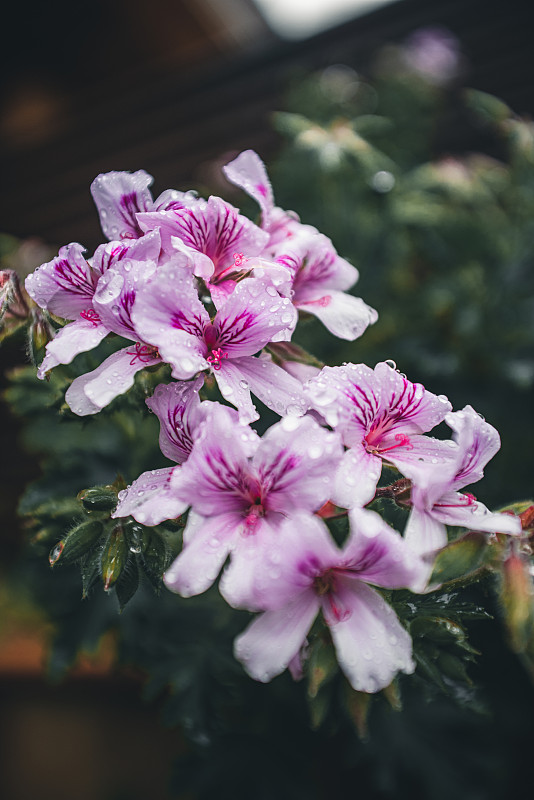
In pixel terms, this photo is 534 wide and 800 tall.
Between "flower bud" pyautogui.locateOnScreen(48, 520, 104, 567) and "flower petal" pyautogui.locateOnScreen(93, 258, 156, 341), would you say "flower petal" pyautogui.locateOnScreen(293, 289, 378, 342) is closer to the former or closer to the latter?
"flower petal" pyautogui.locateOnScreen(93, 258, 156, 341)

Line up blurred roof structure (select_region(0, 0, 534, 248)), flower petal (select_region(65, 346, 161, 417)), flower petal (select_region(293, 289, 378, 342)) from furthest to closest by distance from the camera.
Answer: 1. blurred roof structure (select_region(0, 0, 534, 248))
2. flower petal (select_region(293, 289, 378, 342))
3. flower petal (select_region(65, 346, 161, 417))

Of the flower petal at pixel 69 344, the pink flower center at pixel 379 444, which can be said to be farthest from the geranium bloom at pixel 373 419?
the flower petal at pixel 69 344

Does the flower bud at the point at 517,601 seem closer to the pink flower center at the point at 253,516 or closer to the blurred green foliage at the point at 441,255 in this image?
the pink flower center at the point at 253,516

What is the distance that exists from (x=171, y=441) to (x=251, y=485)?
0.10m

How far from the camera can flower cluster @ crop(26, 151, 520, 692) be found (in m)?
0.48

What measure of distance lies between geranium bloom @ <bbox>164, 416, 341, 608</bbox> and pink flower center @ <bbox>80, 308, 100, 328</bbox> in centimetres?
19

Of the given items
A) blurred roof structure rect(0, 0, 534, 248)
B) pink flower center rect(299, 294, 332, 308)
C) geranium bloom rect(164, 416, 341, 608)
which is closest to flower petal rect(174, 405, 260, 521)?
geranium bloom rect(164, 416, 341, 608)

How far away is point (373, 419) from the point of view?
0.58m

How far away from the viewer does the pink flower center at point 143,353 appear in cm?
60

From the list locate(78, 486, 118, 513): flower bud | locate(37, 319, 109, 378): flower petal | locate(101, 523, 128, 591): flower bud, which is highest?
locate(37, 319, 109, 378): flower petal

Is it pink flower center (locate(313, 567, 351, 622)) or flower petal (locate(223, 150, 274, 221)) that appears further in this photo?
flower petal (locate(223, 150, 274, 221))

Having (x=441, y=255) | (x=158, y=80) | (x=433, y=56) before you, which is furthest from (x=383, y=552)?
(x=158, y=80)

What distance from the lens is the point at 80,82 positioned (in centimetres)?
362

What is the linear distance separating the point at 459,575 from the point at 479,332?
1.04 metres
